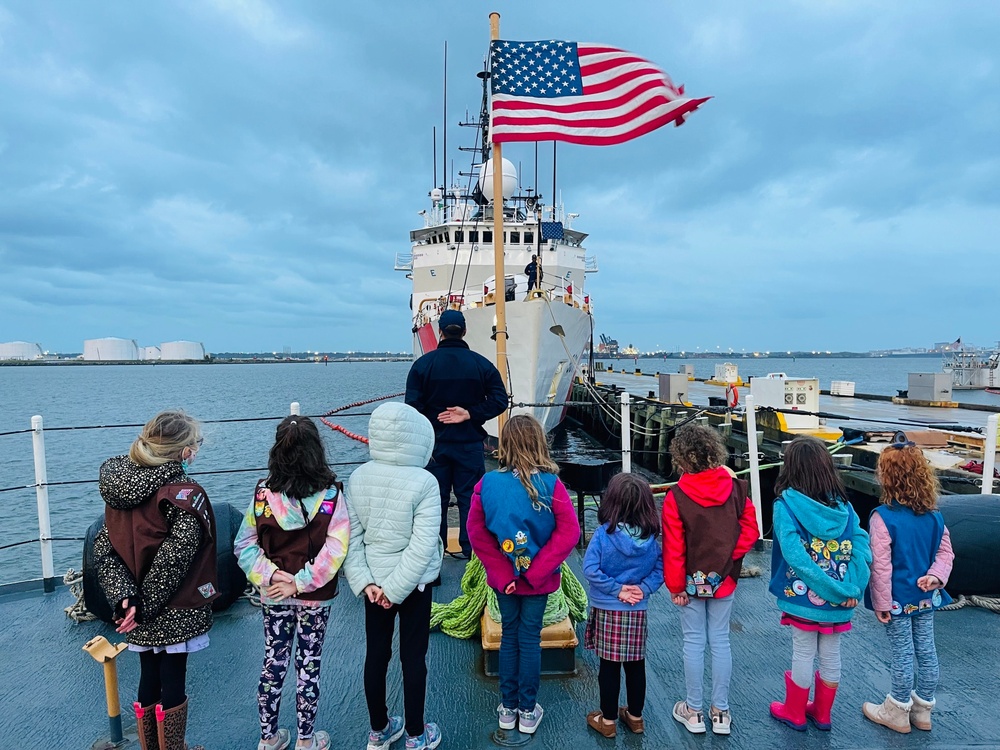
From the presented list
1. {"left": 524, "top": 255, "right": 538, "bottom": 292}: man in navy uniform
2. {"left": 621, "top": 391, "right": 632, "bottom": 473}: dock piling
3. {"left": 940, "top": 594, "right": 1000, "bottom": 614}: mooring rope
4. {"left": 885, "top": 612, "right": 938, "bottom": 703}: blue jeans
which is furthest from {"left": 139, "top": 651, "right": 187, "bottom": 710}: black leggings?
{"left": 524, "top": 255, "right": 538, "bottom": 292}: man in navy uniform

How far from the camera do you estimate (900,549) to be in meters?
2.51

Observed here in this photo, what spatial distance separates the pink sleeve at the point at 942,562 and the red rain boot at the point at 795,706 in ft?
2.40

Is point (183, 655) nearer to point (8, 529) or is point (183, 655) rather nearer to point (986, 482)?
point (986, 482)

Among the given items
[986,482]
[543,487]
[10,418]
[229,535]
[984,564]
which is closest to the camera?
[543,487]

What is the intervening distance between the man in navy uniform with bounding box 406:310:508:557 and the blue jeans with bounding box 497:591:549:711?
121cm


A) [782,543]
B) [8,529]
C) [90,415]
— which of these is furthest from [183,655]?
[90,415]

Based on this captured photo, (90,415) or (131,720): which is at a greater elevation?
(131,720)

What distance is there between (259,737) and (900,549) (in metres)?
2.86

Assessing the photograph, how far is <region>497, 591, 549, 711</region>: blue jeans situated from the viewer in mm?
2475

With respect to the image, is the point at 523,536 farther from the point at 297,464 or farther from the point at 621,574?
the point at 297,464

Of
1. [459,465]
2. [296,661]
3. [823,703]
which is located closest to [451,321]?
[459,465]

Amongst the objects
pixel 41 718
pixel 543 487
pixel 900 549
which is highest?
pixel 543 487

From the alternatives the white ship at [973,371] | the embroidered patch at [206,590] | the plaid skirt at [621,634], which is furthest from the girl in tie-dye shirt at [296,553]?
the white ship at [973,371]

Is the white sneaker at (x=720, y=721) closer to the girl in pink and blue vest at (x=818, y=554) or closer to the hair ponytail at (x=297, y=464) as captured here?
the girl in pink and blue vest at (x=818, y=554)
